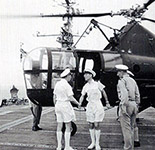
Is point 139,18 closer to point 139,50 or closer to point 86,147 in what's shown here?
point 139,50

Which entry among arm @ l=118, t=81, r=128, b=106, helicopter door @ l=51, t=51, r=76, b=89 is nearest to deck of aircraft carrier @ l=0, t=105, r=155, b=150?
arm @ l=118, t=81, r=128, b=106

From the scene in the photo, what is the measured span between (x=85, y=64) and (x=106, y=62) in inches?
34.2

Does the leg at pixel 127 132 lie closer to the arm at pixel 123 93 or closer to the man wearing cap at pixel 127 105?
the man wearing cap at pixel 127 105

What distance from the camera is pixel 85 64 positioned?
875cm

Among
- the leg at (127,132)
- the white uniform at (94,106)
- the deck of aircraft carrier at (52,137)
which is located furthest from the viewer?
the deck of aircraft carrier at (52,137)

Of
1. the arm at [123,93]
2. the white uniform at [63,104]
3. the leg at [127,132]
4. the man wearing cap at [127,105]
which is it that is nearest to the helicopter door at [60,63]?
the white uniform at [63,104]

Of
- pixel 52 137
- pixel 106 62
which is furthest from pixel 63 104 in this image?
pixel 106 62

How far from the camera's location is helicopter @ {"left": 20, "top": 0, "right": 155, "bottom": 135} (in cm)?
757

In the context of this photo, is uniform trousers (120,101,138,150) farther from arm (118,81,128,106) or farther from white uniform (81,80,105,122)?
white uniform (81,80,105,122)

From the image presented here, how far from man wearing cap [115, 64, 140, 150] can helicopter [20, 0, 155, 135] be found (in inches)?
76.4

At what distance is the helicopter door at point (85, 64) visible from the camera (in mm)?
7903

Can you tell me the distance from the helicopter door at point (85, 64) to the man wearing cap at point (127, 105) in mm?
1964

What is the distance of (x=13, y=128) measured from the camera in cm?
933

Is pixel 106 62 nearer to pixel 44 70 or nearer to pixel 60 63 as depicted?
pixel 60 63
